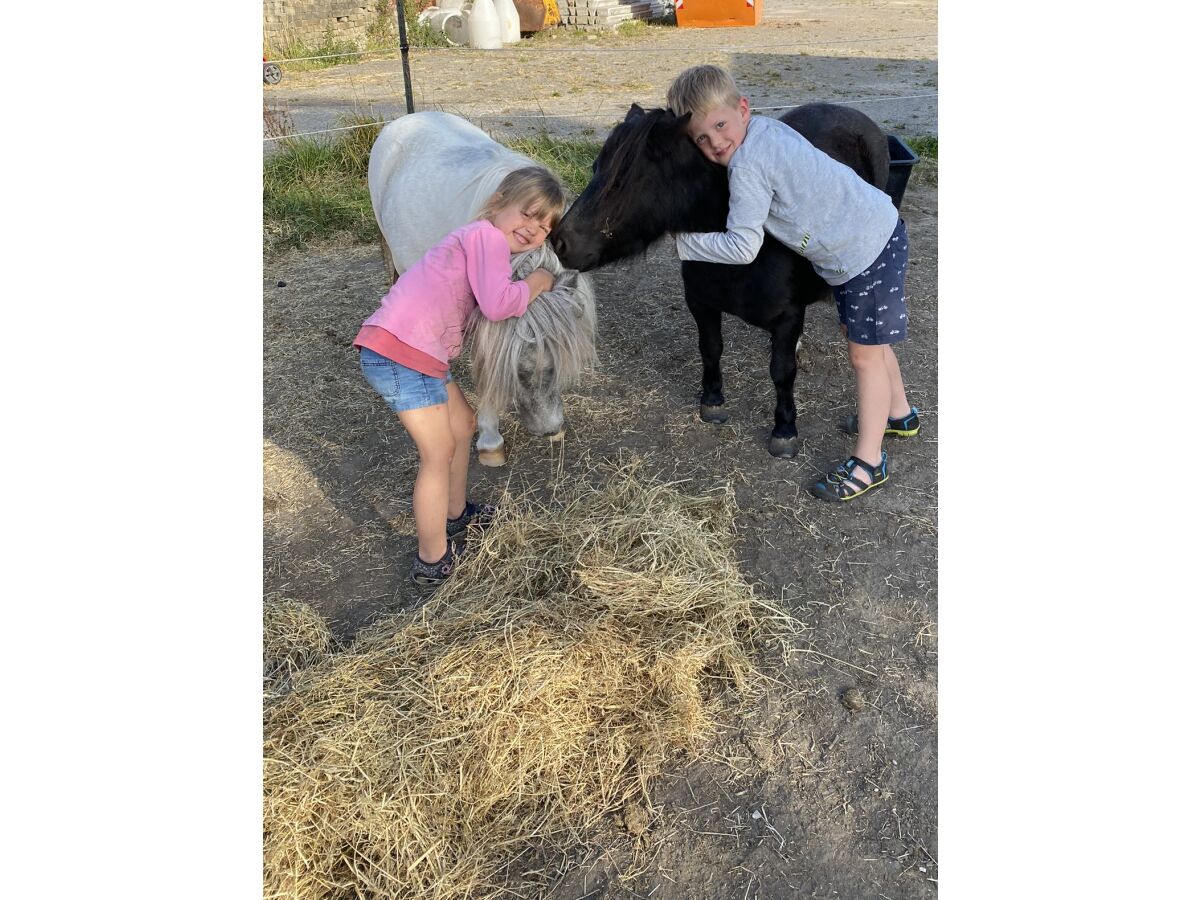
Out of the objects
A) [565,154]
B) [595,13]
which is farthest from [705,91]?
[595,13]

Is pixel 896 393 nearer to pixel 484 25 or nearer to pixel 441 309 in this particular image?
pixel 441 309

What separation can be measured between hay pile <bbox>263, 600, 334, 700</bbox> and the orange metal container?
16.1 meters

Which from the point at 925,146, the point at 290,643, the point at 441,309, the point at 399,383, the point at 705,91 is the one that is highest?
the point at 705,91

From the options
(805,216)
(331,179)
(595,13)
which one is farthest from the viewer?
(595,13)

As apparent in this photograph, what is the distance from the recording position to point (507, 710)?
2221mm

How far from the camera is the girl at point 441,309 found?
258 cm

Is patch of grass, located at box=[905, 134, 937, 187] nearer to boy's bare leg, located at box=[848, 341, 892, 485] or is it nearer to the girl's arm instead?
boy's bare leg, located at box=[848, 341, 892, 485]

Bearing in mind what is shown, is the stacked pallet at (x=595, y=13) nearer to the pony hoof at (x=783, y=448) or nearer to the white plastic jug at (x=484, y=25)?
the white plastic jug at (x=484, y=25)

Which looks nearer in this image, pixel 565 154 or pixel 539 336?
pixel 539 336

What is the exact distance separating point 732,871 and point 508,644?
0.81m

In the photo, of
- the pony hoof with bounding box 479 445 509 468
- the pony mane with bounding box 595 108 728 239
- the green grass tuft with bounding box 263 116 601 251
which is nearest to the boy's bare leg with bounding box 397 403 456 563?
the pony hoof with bounding box 479 445 509 468

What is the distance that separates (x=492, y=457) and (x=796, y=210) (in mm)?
1561

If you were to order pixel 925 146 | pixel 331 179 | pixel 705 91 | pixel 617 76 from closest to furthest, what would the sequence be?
pixel 705 91 → pixel 331 179 → pixel 925 146 → pixel 617 76

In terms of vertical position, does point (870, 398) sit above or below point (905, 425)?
above
